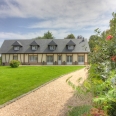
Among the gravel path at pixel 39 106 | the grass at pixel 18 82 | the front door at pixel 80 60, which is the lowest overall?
the gravel path at pixel 39 106

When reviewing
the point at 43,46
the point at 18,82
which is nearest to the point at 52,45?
the point at 43,46

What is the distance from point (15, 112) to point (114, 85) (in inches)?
157

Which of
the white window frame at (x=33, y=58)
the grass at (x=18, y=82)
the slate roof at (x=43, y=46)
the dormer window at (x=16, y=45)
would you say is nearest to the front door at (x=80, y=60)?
the slate roof at (x=43, y=46)

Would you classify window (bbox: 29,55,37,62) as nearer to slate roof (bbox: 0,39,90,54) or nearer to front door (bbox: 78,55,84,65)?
slate roof (bbox: 0,39,90,54)

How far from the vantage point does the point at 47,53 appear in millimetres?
30078

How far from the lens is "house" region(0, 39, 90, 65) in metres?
29.8

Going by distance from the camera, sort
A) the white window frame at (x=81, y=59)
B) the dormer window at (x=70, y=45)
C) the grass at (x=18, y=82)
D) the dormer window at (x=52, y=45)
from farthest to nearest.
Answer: the dormer window at (x=52, y=45), the dormer window at (x=70, y=45), the white window frame at (x=81, y=59), the grass at (x=18, y=82)

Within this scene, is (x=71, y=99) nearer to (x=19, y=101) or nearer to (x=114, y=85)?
(x=19, y=101)

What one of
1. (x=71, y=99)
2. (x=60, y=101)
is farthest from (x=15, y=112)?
(x=71, y=99)

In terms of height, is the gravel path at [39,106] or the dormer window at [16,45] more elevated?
the dormer window at [16,45]

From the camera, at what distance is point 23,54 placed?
3062cm

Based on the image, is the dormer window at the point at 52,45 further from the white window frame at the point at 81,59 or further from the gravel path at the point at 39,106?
the gravel path at the point at 39,106

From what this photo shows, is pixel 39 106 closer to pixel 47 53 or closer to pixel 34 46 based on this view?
pixel 47 53

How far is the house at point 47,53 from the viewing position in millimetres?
29828
